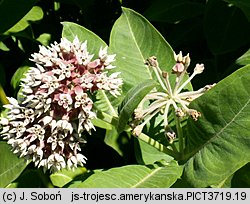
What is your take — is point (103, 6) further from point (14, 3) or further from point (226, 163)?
point (226, 163)

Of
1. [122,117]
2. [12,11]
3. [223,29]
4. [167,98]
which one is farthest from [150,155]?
[12,11]

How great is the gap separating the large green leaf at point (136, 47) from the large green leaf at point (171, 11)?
377 mm

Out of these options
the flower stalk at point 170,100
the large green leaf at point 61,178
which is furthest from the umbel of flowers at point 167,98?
the large green leaf at point 61,178

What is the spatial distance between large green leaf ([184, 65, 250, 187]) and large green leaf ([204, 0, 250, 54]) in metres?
0.71

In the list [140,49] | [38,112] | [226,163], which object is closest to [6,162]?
[38,112]

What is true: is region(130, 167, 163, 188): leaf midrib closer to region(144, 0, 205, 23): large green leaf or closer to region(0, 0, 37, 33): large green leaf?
region(144, 0, 205, 23): large green leaf

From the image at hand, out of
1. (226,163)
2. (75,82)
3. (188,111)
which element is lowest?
(226,163)

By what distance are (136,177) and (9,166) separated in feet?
1.77

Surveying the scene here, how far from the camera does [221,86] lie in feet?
5.68

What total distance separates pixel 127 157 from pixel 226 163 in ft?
2.28

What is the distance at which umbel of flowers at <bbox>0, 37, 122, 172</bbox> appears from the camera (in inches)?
70.7

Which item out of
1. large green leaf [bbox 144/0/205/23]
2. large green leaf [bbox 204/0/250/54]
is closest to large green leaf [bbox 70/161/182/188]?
large green leaf [bbox 204/0/250/54]

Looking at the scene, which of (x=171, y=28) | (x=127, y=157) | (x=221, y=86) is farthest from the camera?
(x=171, y=28)

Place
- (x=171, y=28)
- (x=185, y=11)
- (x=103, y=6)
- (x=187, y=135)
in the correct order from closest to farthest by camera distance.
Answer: (x=187, y=135)
(x=185, y=11)
(x=171, y=28)
(x=103, y=6)
